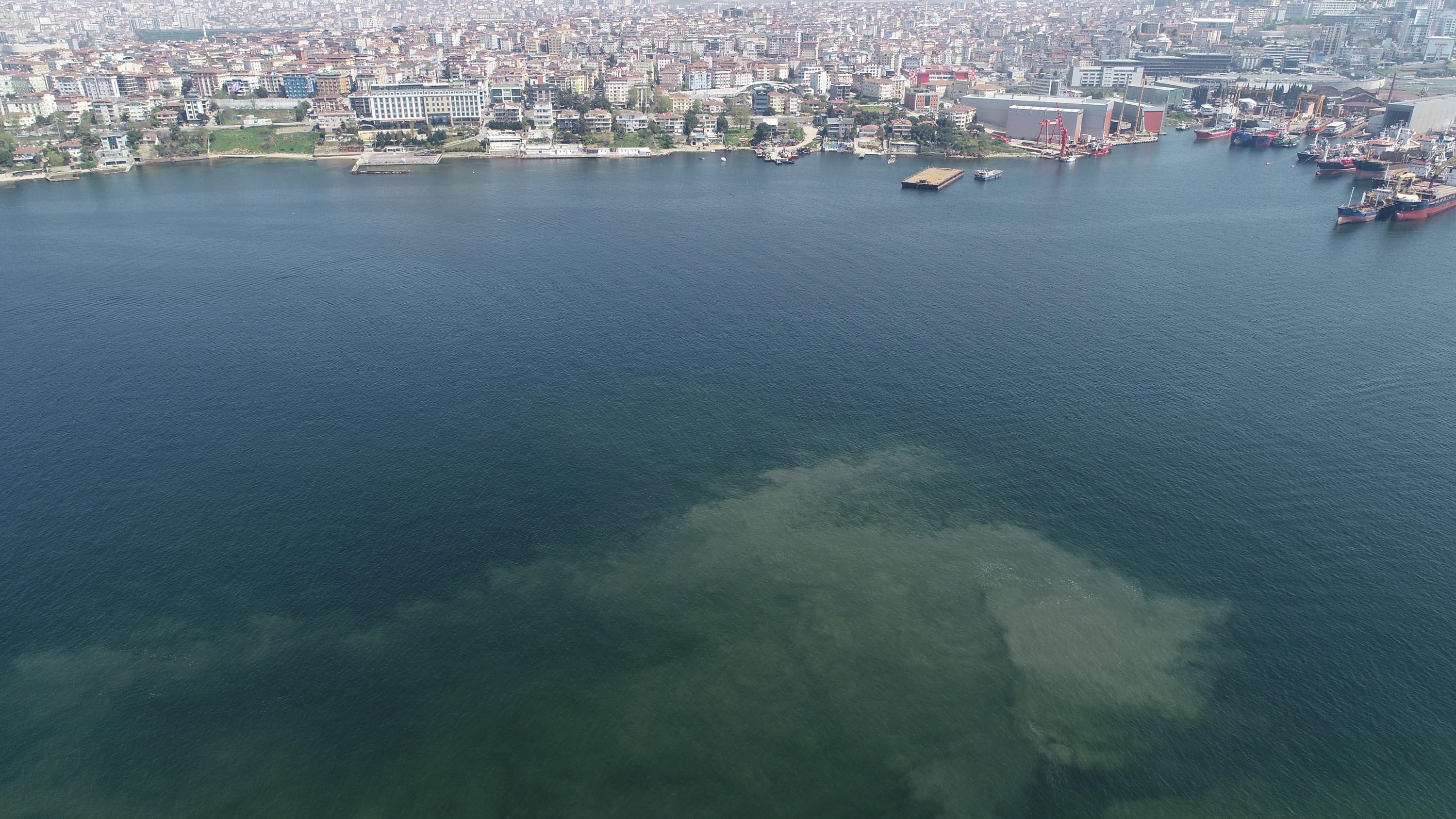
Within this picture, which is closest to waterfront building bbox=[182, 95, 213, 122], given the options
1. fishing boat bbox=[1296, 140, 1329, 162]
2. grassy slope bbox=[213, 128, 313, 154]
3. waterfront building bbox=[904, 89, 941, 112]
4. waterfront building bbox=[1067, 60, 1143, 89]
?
grassy slope bbox=[213, 128, 313, 154]

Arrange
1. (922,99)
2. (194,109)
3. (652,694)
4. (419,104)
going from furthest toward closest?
(922,99) → (419,104) → (194,109) → (652,694)

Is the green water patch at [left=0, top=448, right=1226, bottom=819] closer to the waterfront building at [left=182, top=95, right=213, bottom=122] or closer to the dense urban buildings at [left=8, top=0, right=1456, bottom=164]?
the dense urban buildings at [left=8, top=0, right=1456, bottom=164]

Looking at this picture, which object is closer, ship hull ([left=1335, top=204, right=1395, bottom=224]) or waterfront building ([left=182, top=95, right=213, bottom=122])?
ship hull ([left=1335, top=204, right=1395, bottom=224])

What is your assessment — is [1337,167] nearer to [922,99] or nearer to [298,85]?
[922,99]

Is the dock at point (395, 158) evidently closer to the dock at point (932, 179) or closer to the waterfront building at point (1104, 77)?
the dock at point (932, 179)

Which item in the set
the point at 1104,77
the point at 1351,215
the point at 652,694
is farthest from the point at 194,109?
the point at 1104,77

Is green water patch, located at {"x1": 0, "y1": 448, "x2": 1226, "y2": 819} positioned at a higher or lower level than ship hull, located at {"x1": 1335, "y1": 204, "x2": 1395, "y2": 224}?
lower
